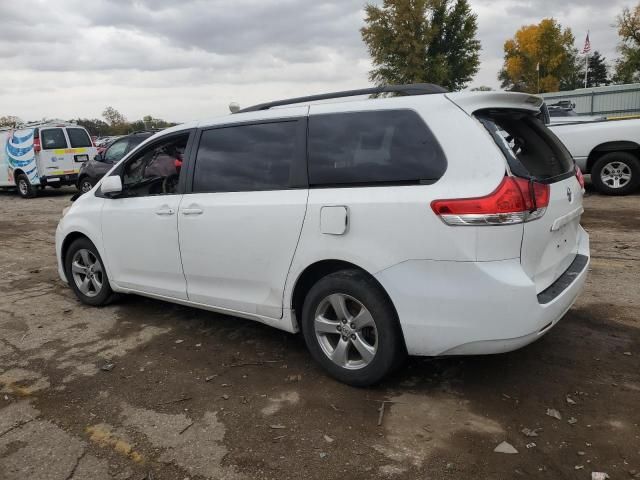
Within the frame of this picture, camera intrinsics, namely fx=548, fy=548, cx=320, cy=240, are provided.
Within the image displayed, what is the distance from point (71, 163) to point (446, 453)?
1521cm

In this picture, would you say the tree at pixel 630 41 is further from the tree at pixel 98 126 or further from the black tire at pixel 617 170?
the tree at pixel 98 126

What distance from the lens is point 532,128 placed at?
137 inches

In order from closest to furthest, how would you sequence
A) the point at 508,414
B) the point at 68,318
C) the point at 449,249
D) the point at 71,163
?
the point at 449,249 → the point at 508,414 → the point at 68,318 → the point at 71,163

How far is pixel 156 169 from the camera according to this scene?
→ 4430 mm

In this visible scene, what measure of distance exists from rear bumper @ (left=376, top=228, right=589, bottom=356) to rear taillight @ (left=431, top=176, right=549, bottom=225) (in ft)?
0.71

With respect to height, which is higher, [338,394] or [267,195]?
[267,195]

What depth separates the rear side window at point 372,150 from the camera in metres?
2.96

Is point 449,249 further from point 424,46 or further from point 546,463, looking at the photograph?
point 424,46

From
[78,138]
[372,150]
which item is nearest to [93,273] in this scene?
[372,150]

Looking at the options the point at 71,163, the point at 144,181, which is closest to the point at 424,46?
the point at 71,163

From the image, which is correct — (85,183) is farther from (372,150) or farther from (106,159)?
(372,150)

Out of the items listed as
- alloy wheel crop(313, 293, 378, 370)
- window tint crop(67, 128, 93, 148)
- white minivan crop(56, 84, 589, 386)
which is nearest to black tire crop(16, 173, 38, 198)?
window tint crop(67, 128, 93, 148)

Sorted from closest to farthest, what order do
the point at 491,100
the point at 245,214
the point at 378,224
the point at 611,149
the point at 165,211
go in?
the point at 378,224 < the point at 491,100 < the point at 245,214 < the point at 165,211 < the point at 611,149

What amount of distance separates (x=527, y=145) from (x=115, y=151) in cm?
1250
